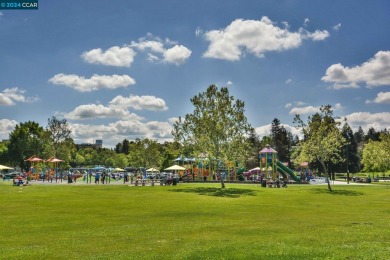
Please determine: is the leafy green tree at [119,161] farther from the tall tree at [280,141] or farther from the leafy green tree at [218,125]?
the leafy green tree at [218,125]

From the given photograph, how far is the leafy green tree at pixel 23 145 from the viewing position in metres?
126

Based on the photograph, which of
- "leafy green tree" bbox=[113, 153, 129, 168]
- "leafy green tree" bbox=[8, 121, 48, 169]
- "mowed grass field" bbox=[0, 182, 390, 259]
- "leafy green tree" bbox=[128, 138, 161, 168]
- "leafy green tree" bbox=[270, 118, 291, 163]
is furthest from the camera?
"leafy green tree" bbox=[113, 153, 129, 168]

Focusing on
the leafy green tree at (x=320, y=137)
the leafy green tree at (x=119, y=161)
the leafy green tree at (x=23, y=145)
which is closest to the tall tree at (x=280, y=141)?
the leafy green tree at (x=119, y=161)

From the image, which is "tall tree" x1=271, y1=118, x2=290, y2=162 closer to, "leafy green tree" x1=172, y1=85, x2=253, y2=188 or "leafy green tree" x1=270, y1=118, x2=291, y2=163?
"leafy green tree" x1=270, y1=118, x2=291, y2=163

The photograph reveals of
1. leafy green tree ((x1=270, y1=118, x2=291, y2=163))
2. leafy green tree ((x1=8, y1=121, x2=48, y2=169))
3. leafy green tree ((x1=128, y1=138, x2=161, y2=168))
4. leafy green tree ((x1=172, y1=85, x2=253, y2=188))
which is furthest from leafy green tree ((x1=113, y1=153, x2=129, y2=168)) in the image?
leafy green tree ((x1=172, y1=85, x2=253, y2=188))

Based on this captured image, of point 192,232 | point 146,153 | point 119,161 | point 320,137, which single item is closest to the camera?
point 192,232

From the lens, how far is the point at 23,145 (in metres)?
125

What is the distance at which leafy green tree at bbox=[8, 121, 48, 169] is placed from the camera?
12569 centimetres

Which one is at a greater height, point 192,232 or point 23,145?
point 23,145

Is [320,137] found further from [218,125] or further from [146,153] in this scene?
[146,153]

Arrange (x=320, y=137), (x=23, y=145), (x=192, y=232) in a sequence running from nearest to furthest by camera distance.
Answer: (x=192, y=232), (x=320, y=137), (x=23, y=145)

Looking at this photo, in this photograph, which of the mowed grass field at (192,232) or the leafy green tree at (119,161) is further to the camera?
the leafy green tree at (119,161)

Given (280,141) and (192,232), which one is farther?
(280,141)

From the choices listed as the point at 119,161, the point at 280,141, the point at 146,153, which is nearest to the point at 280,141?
the point at 280,141
